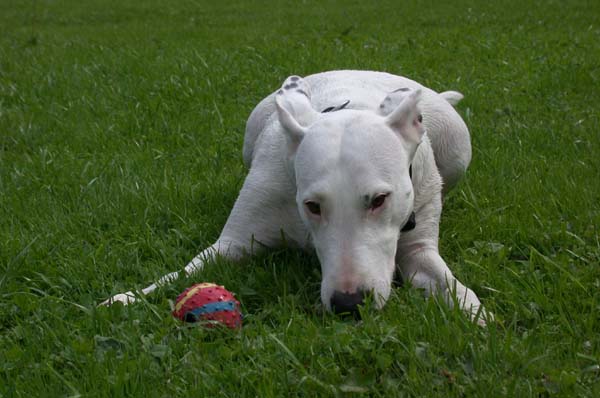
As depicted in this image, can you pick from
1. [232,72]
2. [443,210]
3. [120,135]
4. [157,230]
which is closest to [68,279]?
[157,230]

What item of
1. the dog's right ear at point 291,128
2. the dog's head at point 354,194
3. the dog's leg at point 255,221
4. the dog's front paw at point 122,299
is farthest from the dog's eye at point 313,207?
the dog's front paw at point 122,299

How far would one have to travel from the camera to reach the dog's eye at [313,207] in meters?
3.17

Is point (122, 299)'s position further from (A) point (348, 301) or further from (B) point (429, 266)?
(B) point (429, 266)

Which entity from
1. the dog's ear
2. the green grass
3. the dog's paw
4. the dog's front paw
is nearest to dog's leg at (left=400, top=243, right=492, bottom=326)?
the green grass

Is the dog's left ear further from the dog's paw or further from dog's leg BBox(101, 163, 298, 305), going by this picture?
dog's leg BBox(101, 163, 298, 305)

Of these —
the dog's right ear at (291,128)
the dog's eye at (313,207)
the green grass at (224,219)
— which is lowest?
the green grass at (224,219)

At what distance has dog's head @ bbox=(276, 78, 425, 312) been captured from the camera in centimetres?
298

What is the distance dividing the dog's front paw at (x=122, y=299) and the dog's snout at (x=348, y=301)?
0.93 m

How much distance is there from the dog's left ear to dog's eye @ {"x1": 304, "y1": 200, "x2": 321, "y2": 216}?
1.68ft

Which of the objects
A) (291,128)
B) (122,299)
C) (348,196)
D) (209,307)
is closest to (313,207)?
(348,196)

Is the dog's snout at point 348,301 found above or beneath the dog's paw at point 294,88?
beneath

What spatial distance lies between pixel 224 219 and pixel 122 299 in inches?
44.6

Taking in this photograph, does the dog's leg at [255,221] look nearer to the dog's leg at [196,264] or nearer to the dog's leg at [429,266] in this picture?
the dog's leg at [196,264]

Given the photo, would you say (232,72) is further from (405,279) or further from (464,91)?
(405,279)
